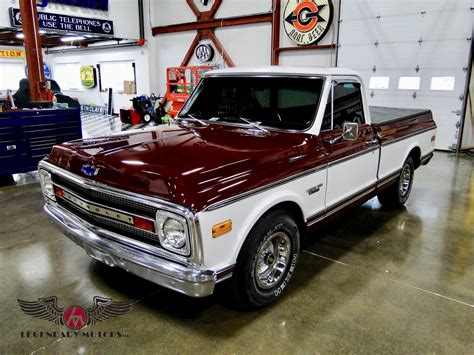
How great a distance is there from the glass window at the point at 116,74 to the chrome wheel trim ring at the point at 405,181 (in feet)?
46.3

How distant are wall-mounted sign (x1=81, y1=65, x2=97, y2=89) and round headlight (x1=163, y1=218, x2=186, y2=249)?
62.0 ft

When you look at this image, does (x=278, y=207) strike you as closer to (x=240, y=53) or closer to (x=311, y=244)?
(x=311, y=244)

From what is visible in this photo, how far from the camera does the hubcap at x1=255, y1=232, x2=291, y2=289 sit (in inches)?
104

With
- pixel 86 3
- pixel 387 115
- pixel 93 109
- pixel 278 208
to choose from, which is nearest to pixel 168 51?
pixel 86 3

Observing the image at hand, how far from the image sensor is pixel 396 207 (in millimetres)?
4930

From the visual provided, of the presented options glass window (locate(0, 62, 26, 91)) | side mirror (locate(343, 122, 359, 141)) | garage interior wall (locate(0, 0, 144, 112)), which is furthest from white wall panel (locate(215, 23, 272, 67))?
glass window (locate(0, 62, 26, 91))

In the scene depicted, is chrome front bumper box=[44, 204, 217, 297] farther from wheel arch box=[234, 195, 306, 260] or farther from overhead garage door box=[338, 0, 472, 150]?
overhead garage door box=[338, 0, 472, 150]

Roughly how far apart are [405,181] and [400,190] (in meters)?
0.23

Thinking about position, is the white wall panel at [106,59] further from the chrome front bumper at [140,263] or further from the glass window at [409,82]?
the chrome front bumper at [140,263]

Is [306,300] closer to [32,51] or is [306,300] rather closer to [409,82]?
[32,51]

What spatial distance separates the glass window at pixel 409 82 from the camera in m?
9.25

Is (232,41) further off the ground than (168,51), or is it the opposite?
(232,41)

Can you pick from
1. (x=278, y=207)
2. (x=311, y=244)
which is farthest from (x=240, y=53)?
(x=278, y=207)

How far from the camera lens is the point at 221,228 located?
7.00 feet
